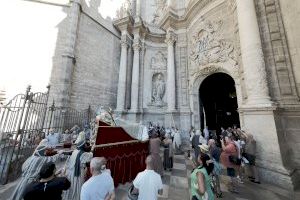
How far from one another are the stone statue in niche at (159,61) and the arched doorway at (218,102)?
403 centimetres

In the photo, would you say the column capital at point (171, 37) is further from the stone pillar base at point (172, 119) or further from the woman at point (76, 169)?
the woman at point (76, 169)

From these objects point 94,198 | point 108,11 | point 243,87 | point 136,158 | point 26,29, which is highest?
point 108,11

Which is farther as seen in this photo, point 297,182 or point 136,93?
point 136,93

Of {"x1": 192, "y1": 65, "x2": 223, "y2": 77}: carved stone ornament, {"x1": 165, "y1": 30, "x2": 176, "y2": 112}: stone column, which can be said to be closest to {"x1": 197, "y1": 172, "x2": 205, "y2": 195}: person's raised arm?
{"x1": 192, "y1": 65, "x2": 223, "y2": 77}: carved stone ornament

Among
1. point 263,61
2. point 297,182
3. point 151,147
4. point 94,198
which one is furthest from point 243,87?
point 94,198

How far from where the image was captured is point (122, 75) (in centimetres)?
1220

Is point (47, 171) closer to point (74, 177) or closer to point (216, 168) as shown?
point (74, 177)

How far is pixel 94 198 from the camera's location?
5.79 ft

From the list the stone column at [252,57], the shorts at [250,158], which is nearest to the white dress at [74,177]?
the shorts at [250,158]

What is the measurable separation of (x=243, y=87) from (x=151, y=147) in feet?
17.1

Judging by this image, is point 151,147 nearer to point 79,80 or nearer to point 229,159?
point 229,159

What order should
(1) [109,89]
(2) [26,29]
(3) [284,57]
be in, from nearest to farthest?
(3) [284,57] → (2) [26,29] → (1) [109,89]

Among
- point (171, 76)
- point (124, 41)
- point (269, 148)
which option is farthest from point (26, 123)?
point (124, 41)

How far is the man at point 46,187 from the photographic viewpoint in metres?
1.67
